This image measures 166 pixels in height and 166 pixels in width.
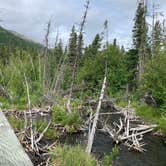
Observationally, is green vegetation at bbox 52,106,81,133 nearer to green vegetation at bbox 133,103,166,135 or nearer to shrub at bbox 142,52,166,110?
green vegetation at bbox 133,103,166,135

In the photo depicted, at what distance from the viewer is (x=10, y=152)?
1.56m

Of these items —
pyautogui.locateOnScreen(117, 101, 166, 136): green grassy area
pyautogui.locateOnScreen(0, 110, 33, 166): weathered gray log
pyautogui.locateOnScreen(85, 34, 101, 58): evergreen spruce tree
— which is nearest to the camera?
pyautogui.locateOnScreen(0, 110, 33, 166): weathered gray log

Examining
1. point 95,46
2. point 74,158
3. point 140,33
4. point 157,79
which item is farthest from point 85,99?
point 95,46

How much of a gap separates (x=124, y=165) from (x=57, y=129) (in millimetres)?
7130

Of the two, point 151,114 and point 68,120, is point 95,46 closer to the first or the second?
point 151,114

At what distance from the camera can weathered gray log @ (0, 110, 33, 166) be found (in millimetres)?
1501

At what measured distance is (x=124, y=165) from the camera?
624 inches

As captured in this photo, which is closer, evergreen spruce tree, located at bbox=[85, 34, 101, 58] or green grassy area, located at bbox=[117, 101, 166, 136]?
green grassy area, located at bbox=[117, 101, 166, 136]

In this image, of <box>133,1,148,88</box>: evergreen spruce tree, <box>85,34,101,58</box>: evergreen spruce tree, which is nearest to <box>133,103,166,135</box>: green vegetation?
<box>133,1,148,88</box>: evergreen spruce tree

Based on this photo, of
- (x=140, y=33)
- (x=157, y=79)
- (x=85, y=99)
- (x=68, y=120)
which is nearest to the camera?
(x=68, y=120)

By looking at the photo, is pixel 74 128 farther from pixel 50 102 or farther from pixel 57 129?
pixel 50 102

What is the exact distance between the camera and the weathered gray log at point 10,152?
1.50m

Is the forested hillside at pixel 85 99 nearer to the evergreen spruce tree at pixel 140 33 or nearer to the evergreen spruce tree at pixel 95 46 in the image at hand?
the evergreen spruce tree at pixel 140 33

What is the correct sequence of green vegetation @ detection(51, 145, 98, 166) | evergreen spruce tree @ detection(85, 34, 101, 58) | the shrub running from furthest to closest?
evergreen spruce tree @ detection(85, 34, 101, 58), the shrub, green vegetation @ detection(51, 145, 98, 166)
